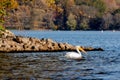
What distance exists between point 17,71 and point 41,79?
5.52 metres

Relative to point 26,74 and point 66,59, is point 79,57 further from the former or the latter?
point 26,74

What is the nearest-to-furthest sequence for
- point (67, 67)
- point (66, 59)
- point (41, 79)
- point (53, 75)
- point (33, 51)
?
point (41, 79)
point (53, 75)
point (67, 67)
point (66, 59)
point (33, 51)

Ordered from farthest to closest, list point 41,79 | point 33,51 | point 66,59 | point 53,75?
point 33,51
point 66,59
point 53,75
point 41,79

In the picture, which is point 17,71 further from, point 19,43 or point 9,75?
point 19,43

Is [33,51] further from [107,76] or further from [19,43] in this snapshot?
[107,76]

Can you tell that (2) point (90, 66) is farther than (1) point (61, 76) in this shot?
Yes

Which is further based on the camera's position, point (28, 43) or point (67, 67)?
point (28, 43)

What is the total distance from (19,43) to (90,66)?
86.8 feet

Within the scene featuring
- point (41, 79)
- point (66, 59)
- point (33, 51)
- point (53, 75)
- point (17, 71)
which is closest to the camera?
point (41, 79)

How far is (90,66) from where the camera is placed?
154 feet

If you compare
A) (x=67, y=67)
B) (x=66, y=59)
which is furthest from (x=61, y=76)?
(x=66, y=59)

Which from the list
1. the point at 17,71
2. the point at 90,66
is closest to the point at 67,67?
the point at 90,66

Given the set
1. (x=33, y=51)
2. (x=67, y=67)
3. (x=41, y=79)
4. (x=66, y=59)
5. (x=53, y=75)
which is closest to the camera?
(x=41, y=79)

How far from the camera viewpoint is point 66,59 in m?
55.8
